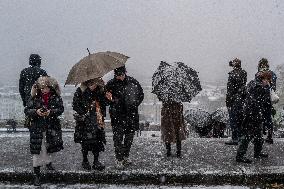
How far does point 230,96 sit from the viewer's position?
807 cm

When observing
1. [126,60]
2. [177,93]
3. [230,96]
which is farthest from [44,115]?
[230,96]

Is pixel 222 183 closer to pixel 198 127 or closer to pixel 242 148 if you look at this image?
pixel 242 148

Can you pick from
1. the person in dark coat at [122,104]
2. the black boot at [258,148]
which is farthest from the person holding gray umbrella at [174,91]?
the black boot at [258,148]

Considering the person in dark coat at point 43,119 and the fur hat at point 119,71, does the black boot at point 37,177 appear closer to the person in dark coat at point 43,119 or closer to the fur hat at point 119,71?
the person in dark coat at point 43,119

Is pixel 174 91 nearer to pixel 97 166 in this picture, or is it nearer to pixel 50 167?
pixel 97 166

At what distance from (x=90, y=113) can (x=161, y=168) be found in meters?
1.56

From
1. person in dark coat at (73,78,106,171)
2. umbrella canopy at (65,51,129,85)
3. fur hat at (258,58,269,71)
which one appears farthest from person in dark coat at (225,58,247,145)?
person in dark coat at (73,78,106,171)

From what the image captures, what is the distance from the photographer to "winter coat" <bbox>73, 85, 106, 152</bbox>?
20.1 feet

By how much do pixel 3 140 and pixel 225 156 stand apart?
5455 mm

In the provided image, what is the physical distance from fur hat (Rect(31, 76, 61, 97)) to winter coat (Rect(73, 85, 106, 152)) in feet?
1.12

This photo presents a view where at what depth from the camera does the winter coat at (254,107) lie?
6469 millimetres

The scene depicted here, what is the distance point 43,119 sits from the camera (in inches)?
237

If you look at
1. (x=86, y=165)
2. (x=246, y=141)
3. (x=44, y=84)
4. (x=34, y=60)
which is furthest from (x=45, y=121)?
(x=246, y=141)

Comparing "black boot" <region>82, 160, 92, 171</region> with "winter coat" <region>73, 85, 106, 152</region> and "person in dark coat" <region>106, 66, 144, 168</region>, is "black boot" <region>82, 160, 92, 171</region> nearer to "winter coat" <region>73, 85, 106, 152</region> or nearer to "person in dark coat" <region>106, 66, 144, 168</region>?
"winter coat" <region>73, 85, 106, 152</region>
